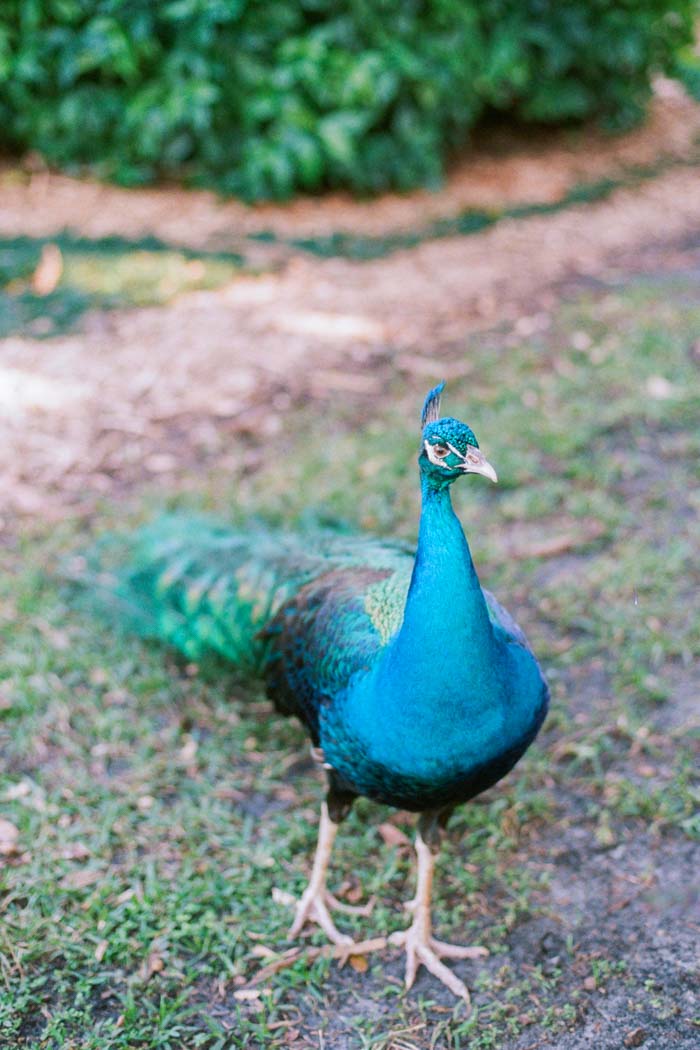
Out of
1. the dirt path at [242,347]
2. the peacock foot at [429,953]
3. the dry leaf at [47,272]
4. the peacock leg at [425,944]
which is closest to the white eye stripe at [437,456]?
the peacock leg at [425,944]

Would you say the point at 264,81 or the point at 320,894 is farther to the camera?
the point at 264,81

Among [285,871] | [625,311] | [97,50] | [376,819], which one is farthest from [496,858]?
[97,50]

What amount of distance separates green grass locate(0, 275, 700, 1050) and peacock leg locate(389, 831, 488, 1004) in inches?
1.9

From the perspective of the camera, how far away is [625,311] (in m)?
5.93

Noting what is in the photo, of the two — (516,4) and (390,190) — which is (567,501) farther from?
(516,4)

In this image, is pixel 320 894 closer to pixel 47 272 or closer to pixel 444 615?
pixel 444 615

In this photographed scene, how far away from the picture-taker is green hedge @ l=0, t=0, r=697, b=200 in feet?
21.6

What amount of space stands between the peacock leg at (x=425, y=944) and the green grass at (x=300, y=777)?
5 centimetres

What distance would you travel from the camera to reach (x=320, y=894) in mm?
2730

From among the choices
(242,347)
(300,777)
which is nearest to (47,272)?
(242,347)

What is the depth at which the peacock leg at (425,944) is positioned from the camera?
100 inches

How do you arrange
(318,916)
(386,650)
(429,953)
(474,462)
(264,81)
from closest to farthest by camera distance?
(474,462) → (386,650) → (429,953) → (318,916) → (264,81)

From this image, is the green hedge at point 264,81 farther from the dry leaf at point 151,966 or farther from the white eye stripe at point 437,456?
the dry leaf at point 151,966

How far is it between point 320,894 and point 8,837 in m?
0.87
